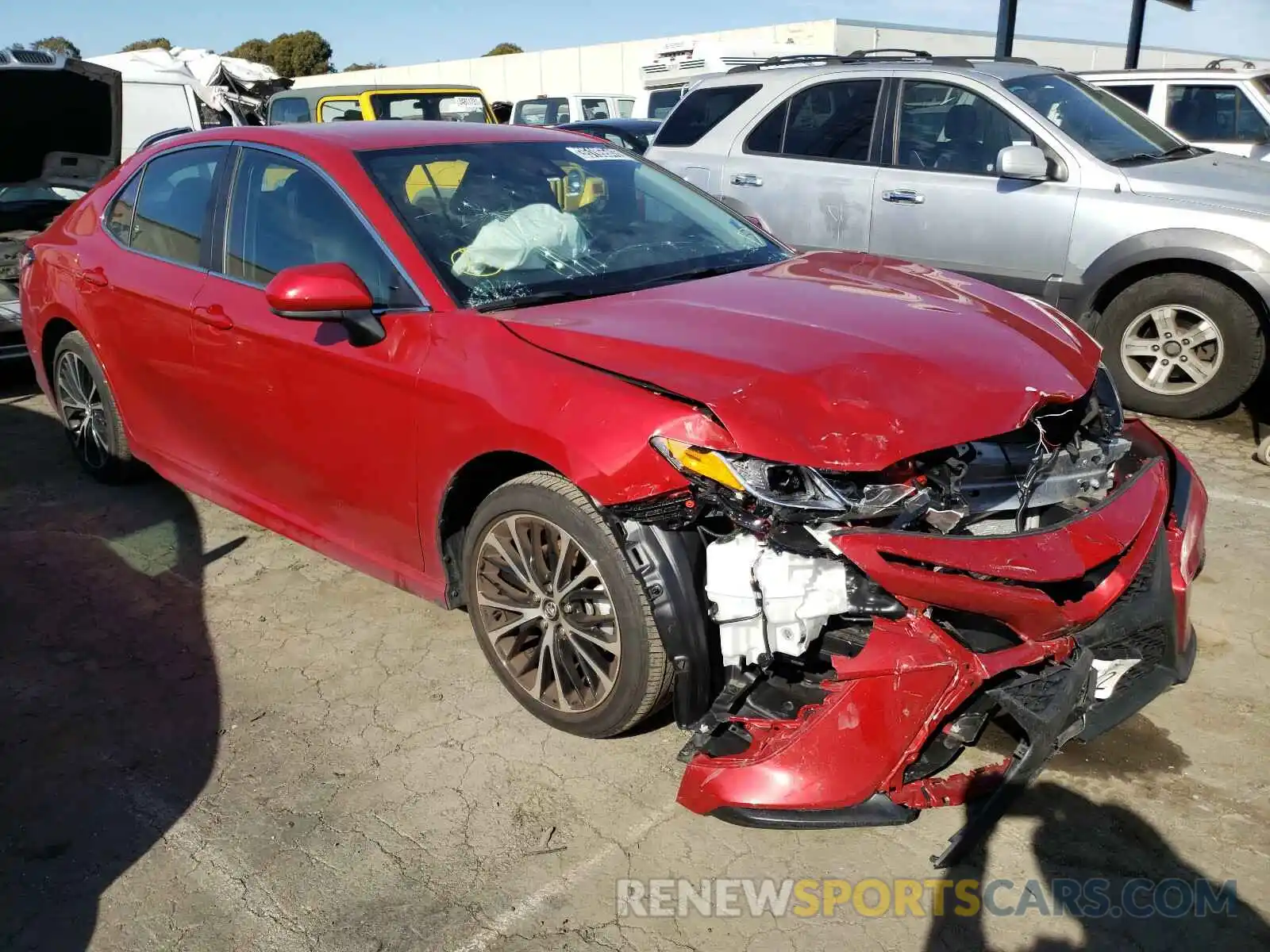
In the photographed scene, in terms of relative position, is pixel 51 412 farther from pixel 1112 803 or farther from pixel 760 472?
pixel 1112 803

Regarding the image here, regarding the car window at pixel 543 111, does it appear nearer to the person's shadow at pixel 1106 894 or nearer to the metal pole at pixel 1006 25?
the metal pole at pixel 1006 25

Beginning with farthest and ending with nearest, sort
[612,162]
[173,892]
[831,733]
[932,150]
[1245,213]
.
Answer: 1. [932,150]
2. [1245,213]
3. [612,162]
4. [173,892]
5. [831,733]

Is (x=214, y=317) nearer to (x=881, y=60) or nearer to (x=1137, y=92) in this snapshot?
(x=881, y=60)

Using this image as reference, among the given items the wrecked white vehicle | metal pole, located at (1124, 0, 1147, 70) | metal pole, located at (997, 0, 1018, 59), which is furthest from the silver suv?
metal pole, located at (1124, 0, 1147, 70)

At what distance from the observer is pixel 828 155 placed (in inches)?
263

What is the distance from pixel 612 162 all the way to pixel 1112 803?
2.84 meters

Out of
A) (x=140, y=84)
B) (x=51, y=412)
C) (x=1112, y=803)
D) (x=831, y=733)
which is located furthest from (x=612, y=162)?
(x=140, y=84)

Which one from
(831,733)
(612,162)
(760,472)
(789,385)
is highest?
(612,162)

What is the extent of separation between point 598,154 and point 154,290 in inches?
72.9

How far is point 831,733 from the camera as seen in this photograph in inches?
94.8

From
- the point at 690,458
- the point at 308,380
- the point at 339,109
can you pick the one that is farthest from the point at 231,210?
the point at 339,109

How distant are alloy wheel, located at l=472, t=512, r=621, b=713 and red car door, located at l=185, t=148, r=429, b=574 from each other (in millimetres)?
387

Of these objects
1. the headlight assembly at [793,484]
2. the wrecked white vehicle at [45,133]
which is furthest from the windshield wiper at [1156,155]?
the wrecked white vehicle at [45,133]

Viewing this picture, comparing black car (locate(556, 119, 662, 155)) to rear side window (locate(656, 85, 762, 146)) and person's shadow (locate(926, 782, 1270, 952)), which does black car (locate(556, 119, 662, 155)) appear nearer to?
rear side window (locate(656, 85, 762, 146))
